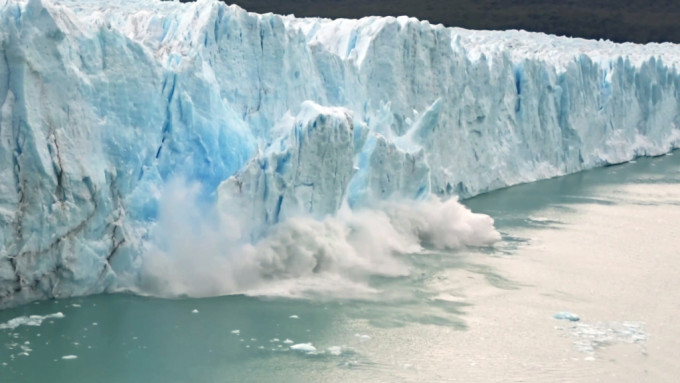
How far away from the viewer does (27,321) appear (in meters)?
7.02

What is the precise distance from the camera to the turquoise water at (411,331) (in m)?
6.54

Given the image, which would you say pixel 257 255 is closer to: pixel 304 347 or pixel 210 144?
pixel 210 144

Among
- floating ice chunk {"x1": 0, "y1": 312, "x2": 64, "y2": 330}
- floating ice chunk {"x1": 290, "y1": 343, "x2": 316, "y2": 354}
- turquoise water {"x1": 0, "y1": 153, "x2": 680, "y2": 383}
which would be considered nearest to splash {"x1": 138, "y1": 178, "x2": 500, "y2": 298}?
turquoise water {"x1": 0, "y1": 153, "x2": 680, "y2": 383}

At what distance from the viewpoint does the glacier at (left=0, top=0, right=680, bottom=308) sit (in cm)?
745

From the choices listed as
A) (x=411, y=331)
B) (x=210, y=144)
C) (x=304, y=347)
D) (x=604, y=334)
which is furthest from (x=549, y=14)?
(x=304, y=347)

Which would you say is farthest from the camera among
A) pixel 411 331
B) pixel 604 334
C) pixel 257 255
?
pixel 257 255

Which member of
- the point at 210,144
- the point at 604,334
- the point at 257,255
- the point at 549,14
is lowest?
the point at 604,334

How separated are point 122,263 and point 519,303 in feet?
11.1

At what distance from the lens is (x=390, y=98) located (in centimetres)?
1259

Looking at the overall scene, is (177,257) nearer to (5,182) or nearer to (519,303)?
(5,182)

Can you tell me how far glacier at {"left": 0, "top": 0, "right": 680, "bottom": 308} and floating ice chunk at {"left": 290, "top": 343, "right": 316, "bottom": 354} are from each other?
1.35 meters

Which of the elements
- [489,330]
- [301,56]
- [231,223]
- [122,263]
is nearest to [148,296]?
[122,263]

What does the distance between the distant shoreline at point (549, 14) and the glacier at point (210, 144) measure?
17.9 meters

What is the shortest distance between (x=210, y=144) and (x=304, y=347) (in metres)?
2.65
